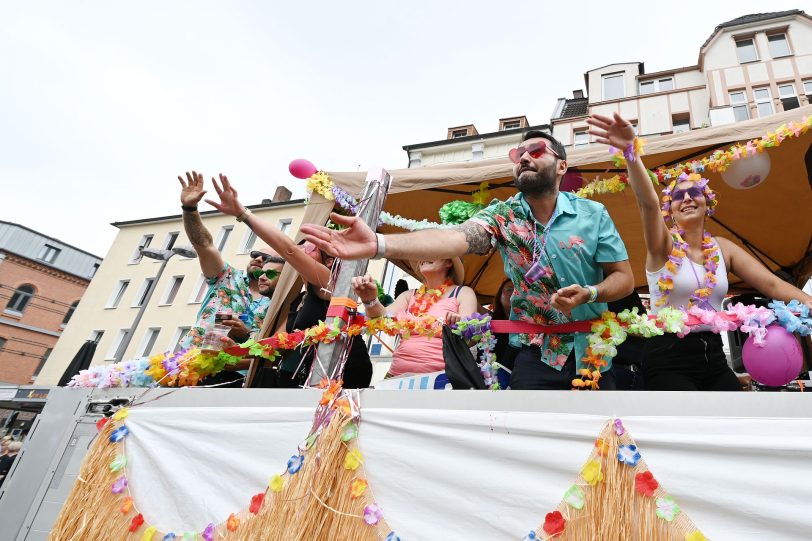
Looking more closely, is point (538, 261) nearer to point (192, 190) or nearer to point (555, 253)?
point (555, 253)

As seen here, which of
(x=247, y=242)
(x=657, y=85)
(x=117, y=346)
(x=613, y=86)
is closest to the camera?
(x=657, y=85)

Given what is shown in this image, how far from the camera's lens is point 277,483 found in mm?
1824

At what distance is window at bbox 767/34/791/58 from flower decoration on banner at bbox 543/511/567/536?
24069mm

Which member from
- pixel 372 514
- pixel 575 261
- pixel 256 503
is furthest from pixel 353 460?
pixel 575 261

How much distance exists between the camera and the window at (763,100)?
17.8 metres

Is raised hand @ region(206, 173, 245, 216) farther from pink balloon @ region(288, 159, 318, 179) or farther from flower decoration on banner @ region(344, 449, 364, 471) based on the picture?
flower decoration on banner @ region(344, 449, 364, 471)

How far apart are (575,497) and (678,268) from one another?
52.5 inches

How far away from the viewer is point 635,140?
195 cm

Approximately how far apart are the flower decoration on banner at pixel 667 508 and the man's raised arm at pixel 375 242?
1.06 m

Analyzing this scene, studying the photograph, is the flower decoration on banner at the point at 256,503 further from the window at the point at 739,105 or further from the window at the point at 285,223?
the window at the point at 285,223

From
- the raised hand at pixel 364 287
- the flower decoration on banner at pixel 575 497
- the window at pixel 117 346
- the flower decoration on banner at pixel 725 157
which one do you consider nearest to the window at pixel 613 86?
the flower decoration on banner at pixel 725 157

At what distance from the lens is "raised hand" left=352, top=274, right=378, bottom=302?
8.52ft

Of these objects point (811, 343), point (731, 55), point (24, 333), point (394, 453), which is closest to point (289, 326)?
point (394, 453)

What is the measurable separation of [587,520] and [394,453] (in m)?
0.67
